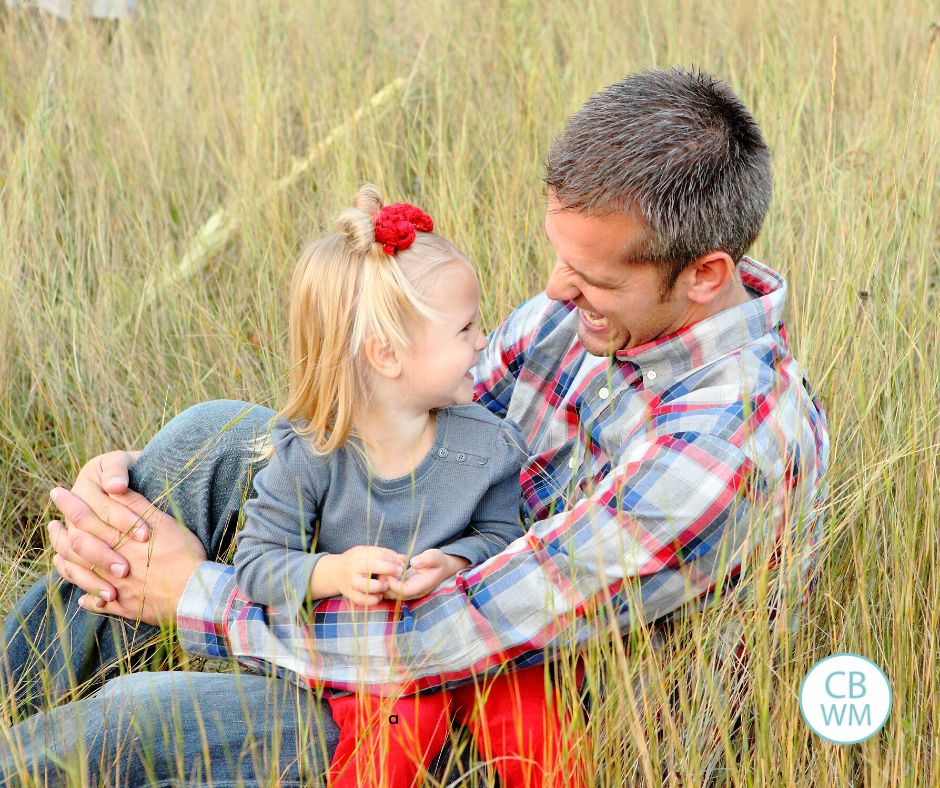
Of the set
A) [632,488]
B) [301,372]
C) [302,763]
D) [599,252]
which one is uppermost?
[599,252]

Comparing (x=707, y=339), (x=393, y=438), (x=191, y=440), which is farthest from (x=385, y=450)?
(x=707, y=339)

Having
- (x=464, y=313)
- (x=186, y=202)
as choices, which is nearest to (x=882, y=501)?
(x=464, y=313)

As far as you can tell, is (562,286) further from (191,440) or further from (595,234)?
(191,440)

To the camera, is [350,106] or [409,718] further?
[350,106]

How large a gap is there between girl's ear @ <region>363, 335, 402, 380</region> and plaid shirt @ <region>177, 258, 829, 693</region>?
1.24 feet

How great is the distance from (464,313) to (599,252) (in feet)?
0.88

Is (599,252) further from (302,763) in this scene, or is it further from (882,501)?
(302,763)

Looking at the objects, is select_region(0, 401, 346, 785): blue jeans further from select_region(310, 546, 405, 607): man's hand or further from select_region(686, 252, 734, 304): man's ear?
select_region(686, 252, 734, 304): man's ear

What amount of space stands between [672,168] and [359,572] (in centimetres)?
88

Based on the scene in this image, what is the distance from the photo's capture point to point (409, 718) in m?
1.83

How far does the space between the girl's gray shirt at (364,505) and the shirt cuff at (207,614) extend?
A: 112 millimetres

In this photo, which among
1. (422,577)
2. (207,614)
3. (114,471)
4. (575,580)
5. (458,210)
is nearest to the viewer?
(575,580)

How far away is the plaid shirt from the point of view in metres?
1.73

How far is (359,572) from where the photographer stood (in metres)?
1.79
